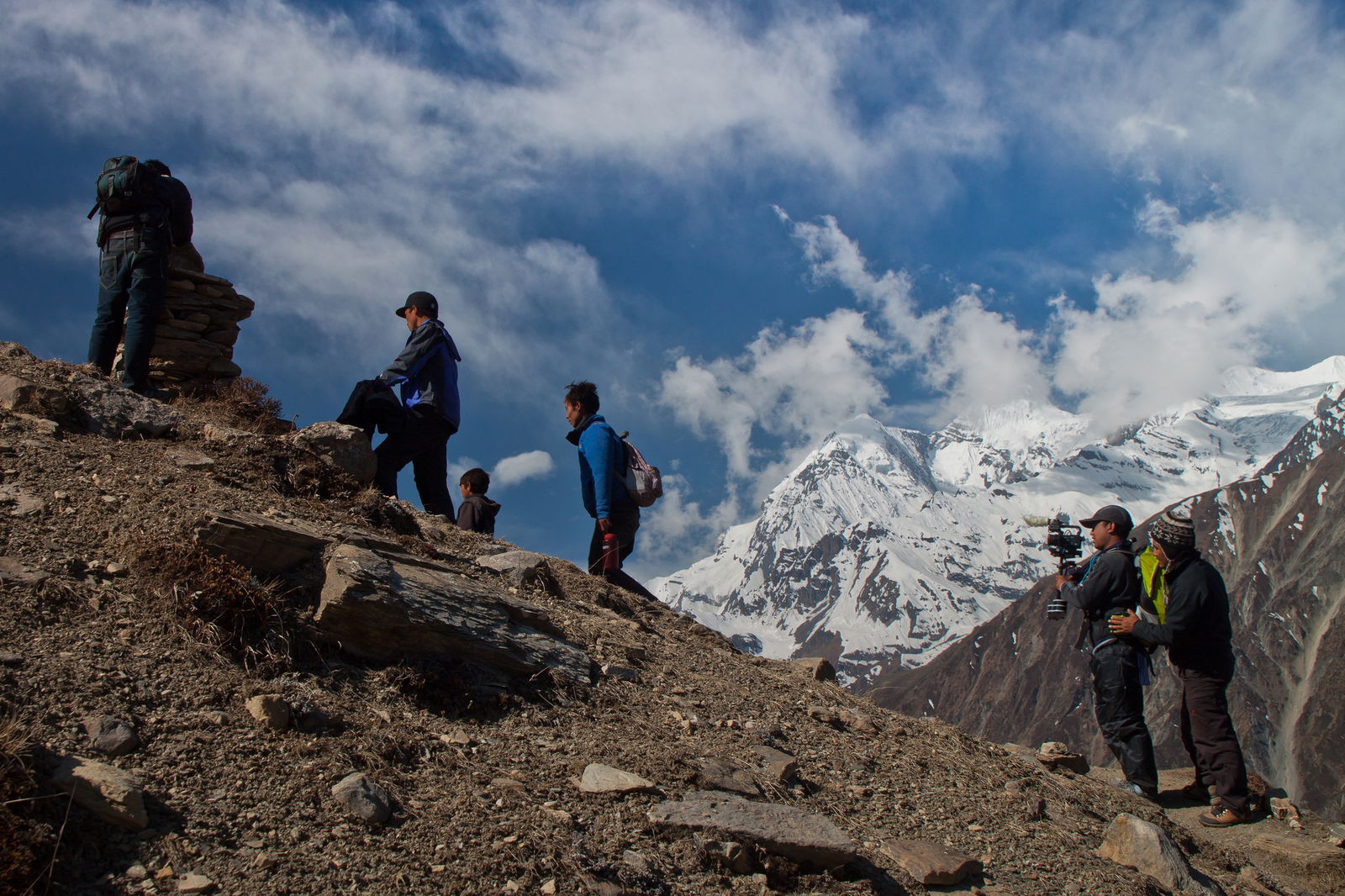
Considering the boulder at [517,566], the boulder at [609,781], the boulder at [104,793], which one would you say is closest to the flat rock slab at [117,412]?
the boulder at [517,566]

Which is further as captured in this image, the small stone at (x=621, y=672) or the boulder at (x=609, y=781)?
the small stone at (x=621, y=672)

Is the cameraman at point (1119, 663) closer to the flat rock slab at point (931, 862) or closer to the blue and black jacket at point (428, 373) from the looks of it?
the flat rock slab at point (931, 862)

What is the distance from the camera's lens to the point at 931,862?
16.4 ft

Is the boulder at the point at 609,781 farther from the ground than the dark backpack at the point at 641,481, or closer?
closer

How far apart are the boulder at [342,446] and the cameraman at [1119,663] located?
281 inches

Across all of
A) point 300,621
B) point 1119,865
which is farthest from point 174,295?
point 1119,865

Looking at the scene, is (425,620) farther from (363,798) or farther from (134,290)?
(134,290)

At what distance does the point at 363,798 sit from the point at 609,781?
1326 millimetres

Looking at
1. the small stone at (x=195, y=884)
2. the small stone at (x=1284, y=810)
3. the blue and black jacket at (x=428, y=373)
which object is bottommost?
the small stone at (x=195, y=884)

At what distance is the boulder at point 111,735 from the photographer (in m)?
4.00

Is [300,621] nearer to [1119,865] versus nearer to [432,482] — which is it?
[432,482]

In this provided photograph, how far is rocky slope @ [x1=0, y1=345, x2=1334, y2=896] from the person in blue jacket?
1534mm

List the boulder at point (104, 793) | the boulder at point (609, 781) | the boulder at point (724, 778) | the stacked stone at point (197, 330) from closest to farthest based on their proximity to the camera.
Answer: the boulder at point (104, 793), the boulder at point (609, 781), the boulder at point (724, 778), the stacked stone at point (197, 330)

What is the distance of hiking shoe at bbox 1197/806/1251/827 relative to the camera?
24.2 ft
